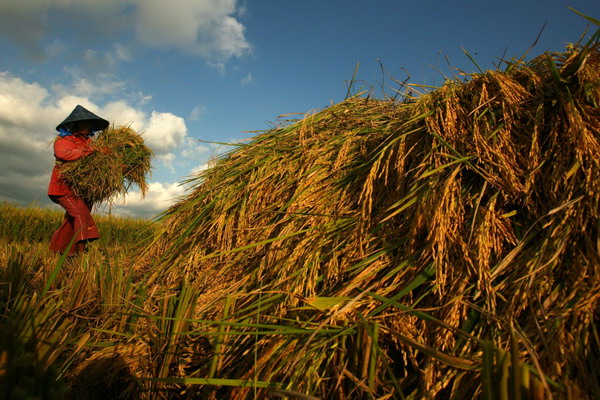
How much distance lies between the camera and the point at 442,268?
120 cm

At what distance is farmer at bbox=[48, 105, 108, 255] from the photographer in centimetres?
421

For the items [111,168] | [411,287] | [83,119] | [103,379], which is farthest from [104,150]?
[411,287]

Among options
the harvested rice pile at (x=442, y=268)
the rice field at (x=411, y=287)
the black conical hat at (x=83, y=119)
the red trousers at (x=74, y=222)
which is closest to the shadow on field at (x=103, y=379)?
the rice field at (x=411, y=287)

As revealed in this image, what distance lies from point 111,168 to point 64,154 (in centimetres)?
59

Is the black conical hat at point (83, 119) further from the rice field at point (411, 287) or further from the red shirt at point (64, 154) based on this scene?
the rice field at point (411, 287)

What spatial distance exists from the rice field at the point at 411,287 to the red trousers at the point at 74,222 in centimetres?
265

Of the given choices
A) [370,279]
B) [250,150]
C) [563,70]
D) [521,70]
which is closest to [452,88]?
[521,70]

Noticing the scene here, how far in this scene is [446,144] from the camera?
1.34 metres

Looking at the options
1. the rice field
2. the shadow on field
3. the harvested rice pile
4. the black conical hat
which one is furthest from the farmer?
the harvested rice pile

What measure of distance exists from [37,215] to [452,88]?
962cm

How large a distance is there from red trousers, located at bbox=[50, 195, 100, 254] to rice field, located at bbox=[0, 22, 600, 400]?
2.65m

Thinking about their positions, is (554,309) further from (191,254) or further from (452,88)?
(191,254)

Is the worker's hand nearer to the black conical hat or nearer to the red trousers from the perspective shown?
the black conical hat

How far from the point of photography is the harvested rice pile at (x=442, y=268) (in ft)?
3.17
